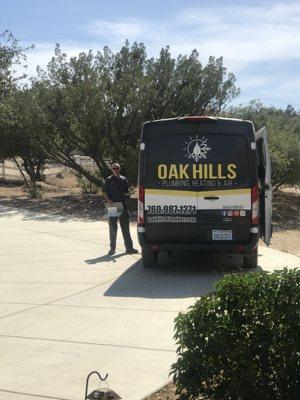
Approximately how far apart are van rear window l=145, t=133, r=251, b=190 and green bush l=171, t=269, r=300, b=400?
5.58m

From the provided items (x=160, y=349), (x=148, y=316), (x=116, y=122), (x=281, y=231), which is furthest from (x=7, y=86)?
(x=160, y=349)

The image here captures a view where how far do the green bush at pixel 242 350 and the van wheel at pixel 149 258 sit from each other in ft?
19.7

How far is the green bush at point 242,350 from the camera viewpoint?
347cm

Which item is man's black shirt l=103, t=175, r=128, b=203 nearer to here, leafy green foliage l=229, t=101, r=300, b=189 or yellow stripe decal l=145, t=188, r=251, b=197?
yellow stripe decal l=145, t=188, r=251, b=197

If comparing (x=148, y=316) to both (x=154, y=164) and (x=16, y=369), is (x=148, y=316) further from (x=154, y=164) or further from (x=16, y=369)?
(x=154, y=164)

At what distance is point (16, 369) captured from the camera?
191 inches

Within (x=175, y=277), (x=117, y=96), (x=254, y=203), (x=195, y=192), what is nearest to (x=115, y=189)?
(x=195, y=192)

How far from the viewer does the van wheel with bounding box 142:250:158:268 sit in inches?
378

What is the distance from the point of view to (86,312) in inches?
268

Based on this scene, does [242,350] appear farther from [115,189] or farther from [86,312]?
[115,189]

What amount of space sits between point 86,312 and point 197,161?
3.34 metres

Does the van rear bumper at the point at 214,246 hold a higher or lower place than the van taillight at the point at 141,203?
lower

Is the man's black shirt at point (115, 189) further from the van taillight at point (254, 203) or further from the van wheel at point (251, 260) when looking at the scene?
the van taillight at point (254, 203)

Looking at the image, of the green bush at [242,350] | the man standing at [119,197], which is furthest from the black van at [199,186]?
the green bush at [242,350]
